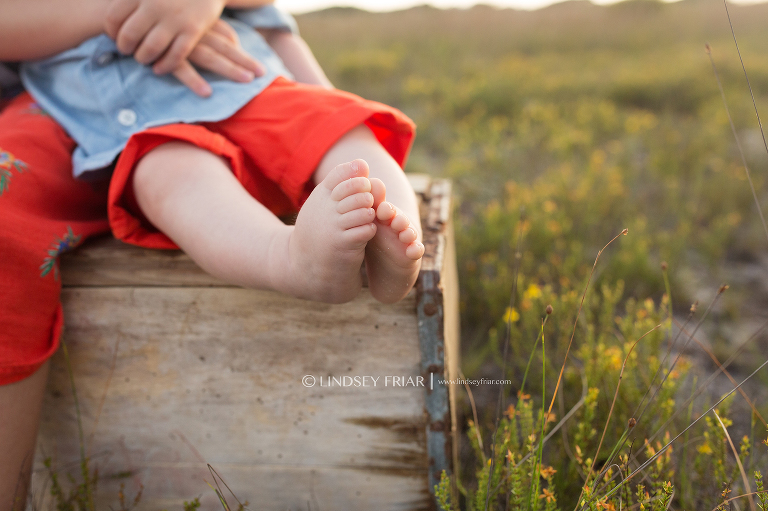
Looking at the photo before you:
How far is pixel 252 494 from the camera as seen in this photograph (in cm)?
110

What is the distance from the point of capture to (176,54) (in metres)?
1.05

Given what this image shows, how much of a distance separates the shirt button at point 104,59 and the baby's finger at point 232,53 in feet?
0.65

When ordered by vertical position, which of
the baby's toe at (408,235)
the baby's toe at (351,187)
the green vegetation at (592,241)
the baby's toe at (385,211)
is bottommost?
the green vegetation at (592,241)

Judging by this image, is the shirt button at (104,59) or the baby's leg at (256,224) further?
the shirt button at (104,59)

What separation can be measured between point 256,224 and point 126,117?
45 centimetres

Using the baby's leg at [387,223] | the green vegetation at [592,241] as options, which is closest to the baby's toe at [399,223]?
the baby's leg at [387,223]

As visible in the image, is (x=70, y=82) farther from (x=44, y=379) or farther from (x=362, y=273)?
(x=362, y=273)

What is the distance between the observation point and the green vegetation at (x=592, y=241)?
991mm

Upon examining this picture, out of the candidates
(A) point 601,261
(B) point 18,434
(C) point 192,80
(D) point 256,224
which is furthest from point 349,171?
(A) point 601,261

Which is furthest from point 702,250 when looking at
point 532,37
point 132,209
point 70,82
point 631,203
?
point 532,37

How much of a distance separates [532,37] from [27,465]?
24.7 ft

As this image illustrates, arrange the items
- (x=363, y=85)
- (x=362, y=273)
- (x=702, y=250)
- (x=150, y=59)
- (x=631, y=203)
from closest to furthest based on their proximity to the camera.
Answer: (x=362, y=273) → (x=150, y=59) → (x=702, y=250) → (x=631, y=203) → (x=363, y=85)

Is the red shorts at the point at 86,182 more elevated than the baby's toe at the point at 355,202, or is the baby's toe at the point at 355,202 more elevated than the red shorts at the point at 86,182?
the baby's toe at the point at 355,202

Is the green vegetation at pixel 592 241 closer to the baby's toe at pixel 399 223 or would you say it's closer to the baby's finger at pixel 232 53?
the baby's toe at pixel 399 223
